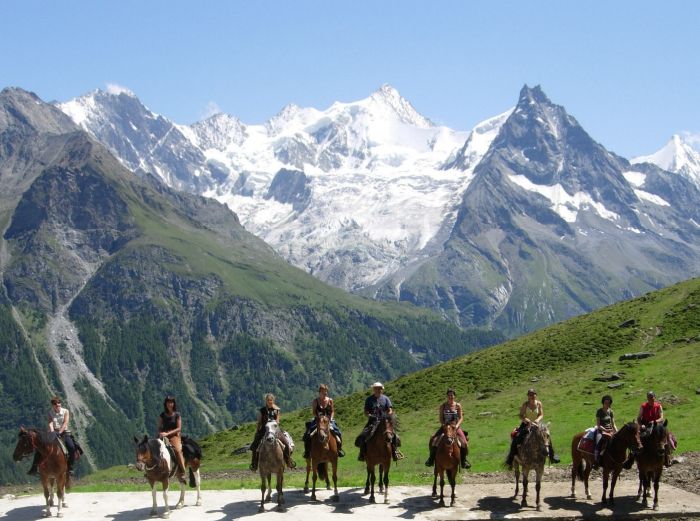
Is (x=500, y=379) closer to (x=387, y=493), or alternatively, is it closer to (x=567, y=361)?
Result: (x=567, y=361)

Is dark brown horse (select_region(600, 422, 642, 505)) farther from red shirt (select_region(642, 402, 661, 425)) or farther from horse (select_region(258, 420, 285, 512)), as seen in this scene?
horse (select_region(258, 420, 285, 512))

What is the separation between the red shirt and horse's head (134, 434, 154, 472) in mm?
23503

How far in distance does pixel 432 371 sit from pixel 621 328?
74.0 ft

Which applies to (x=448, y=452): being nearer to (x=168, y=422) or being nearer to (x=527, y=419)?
(x=527, y=419)

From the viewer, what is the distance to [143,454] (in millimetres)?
35031

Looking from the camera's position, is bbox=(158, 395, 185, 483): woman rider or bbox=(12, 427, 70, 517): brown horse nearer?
bbox=(12, 427, 70, 517): brown horse

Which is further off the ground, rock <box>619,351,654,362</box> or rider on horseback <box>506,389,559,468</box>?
rock <box>619,351,654,362</box>

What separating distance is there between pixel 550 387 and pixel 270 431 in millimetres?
46071

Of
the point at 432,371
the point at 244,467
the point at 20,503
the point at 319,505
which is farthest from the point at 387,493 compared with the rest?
the point at 432,371

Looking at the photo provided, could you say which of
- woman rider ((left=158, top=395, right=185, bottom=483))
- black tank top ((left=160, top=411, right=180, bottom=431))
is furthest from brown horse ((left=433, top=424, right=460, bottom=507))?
black tank top ((left=160, top=411, right=180, bottom=431))

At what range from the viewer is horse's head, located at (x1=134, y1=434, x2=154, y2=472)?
3475 cm

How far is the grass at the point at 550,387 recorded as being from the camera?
191 ft

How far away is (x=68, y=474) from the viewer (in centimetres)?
3784

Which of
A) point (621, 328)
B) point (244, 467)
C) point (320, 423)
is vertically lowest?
point (244, 467)
